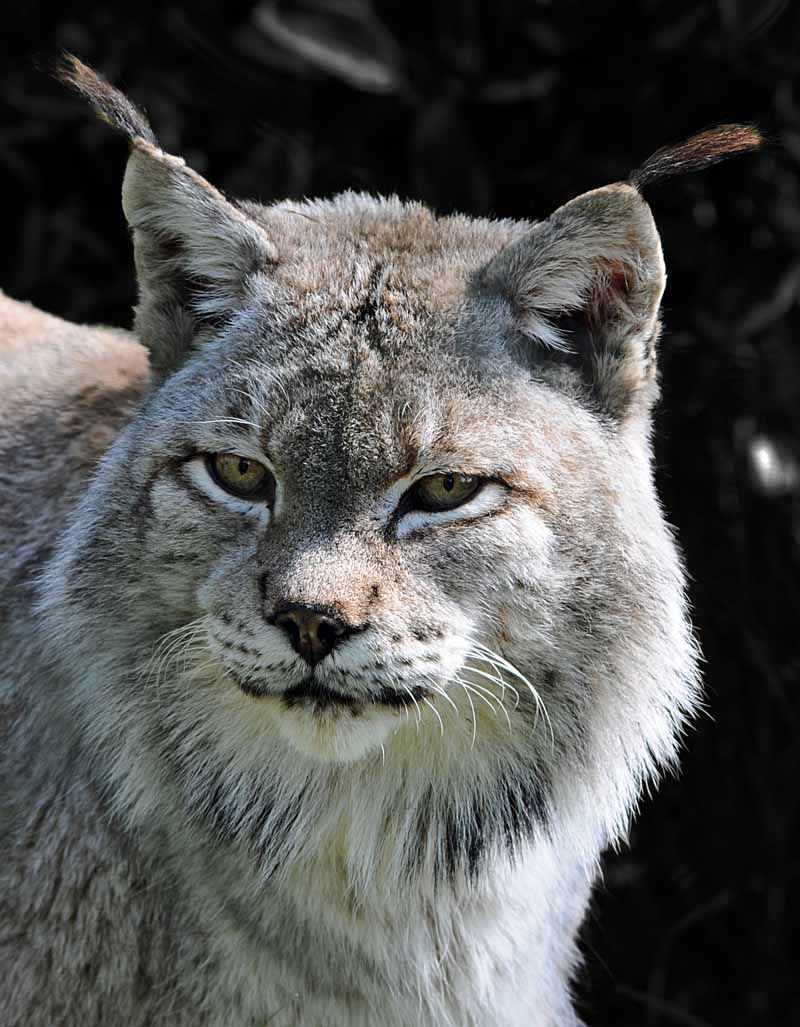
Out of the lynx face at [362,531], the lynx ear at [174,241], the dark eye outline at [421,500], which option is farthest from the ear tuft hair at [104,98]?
the dark eye outline at [421,500]

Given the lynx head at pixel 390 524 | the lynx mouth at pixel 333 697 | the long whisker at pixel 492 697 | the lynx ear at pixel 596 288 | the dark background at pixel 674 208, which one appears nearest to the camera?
the lynx mouth at pixel 333 697

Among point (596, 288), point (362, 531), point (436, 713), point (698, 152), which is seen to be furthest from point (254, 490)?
point (698, 152)

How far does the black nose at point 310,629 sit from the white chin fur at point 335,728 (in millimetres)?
154

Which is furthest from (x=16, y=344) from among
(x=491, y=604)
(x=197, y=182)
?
(x=491, y=604)

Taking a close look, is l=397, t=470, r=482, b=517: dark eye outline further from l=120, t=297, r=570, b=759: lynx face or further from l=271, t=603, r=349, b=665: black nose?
l=271, t=603, r=349, b=665: black nose

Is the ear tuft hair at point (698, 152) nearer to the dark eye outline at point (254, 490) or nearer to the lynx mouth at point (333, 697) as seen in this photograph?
the dark eye outline at point (254, 490)

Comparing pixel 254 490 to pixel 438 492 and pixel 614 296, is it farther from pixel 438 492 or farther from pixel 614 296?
pixel 614 296

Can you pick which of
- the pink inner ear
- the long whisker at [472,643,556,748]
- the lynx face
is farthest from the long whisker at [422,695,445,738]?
the pink inner ear

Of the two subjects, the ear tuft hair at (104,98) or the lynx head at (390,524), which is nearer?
the lynx head at (390,524)

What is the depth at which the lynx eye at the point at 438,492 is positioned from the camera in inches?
117

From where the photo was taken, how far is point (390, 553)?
2.88 meters

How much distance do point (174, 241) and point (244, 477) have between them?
664 millimetres

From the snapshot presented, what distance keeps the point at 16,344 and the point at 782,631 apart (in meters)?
2.98

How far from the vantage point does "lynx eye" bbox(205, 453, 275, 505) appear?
3047 mm
